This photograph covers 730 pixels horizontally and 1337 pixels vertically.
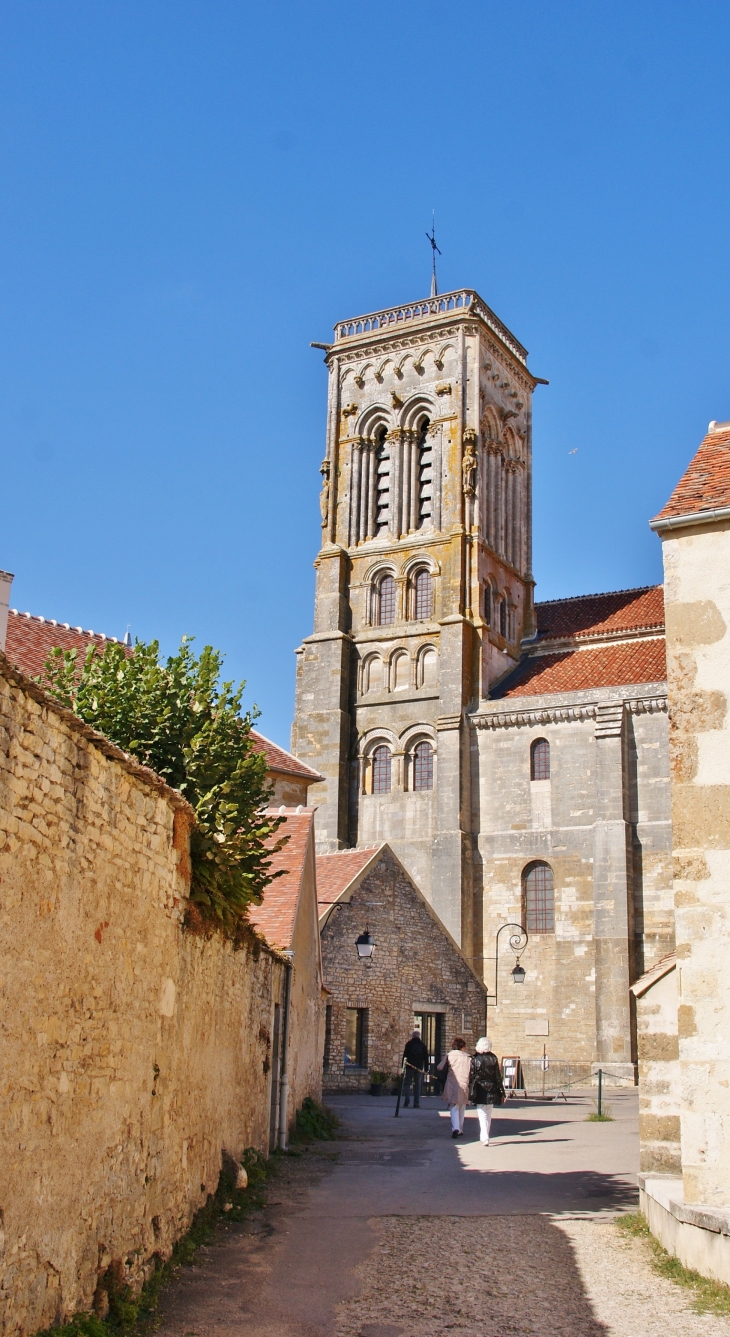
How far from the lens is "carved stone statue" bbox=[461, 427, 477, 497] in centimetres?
4184

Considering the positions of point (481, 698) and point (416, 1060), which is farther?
point (481, 698)

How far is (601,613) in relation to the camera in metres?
43.2

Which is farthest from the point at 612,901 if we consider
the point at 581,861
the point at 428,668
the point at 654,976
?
the point at 654,976

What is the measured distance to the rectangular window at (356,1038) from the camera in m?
23.2

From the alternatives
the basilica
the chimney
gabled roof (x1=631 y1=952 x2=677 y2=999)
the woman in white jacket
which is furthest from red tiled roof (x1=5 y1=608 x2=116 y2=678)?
the basilica

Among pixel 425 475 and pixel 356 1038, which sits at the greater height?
pixel 425 475

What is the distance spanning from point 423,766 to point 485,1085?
25.6 meters

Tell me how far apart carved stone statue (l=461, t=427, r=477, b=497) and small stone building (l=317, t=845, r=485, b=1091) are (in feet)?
61.5

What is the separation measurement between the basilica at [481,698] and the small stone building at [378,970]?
6980mm

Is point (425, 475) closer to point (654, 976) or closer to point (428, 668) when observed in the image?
point (428, 668)

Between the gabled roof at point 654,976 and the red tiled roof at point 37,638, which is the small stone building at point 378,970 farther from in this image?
the gabled roof at point 654,976

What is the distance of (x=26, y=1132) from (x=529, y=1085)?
3108 centimetres

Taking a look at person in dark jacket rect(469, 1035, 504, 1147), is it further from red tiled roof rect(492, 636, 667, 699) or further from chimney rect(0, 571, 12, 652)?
red tiled roof rect(492, 636, 667, 699)

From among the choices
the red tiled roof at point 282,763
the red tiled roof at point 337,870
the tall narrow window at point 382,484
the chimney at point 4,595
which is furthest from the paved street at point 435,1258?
the tall narrow window at point 382,484
